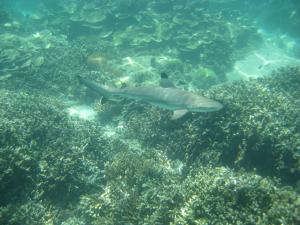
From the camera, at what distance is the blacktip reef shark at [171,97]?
7312mm

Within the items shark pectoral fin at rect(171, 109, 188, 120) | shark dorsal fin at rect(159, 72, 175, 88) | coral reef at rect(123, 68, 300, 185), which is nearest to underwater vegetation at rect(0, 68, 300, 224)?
coral reef at rect(123, 68, 300, 185)

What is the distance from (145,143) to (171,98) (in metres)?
2.40

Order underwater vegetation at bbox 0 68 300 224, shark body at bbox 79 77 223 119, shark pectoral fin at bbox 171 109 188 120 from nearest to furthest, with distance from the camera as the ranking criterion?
underwater vegetation at bbox 0 68 300 224 < shark body at bbox 79 77 223 119 < shark pectoral fin at bbox 171 109 188 120

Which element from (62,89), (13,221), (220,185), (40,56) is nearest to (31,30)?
(40,56)

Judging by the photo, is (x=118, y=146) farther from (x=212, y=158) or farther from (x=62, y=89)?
(x=62, y=89)

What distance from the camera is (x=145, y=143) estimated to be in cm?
943

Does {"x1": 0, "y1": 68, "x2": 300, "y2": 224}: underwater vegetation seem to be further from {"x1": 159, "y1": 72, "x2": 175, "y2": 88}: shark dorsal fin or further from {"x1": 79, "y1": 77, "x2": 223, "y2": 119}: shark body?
{"x1": 159, "y1": 72, "x2": 175, "y2": 88}: shark dorsal fin

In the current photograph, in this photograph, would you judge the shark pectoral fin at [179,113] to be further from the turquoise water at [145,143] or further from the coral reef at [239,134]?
the coral reef at [239,134]

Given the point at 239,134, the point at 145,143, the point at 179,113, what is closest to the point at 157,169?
the point at 179,113

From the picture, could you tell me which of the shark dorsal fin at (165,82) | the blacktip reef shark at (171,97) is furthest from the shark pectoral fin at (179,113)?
the shark dorsal fin at (165,82)

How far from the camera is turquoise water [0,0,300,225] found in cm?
566

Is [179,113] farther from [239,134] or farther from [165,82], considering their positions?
[239,134]

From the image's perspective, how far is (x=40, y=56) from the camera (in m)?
16.1

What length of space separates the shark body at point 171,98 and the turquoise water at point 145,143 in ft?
0.10
